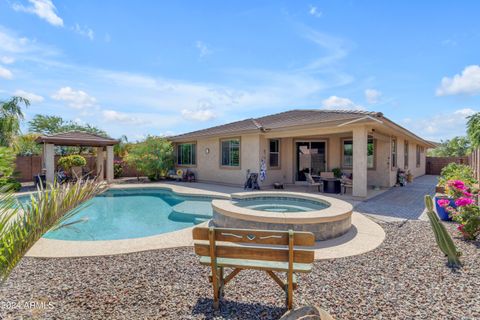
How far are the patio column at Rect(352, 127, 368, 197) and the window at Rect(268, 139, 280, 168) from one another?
497 cm

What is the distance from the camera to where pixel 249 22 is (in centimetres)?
995

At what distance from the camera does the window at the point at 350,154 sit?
43.9 feet

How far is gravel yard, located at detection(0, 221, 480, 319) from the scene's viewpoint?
110 inches

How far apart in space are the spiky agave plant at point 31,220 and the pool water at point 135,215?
2.91m

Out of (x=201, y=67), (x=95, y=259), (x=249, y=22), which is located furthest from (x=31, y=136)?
(x=95, y=259)

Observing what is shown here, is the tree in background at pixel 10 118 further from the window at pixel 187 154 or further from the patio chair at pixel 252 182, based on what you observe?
the patio chair at pixel 252 182

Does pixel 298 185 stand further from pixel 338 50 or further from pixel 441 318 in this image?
pixel 441 318

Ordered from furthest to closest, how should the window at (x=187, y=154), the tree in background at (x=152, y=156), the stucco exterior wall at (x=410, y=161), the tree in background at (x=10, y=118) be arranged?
1. the window at (x=187, y=154)
2. the tree in background at (x=152, y=156)
3. the stucco exterior wall at (x=410, y=161)
4. the tree in background at (x=10, y=118)

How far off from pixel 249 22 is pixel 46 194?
977 centimetres

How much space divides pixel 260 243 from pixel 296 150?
492 inches

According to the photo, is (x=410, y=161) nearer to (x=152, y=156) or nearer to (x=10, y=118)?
(x=152, y=156)

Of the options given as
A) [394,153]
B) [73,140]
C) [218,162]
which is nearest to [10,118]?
[73,140]

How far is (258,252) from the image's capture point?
280 cm

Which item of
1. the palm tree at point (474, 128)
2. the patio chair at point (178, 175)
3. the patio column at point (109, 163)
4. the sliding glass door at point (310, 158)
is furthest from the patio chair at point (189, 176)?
the palm tree at point (474, 128)
